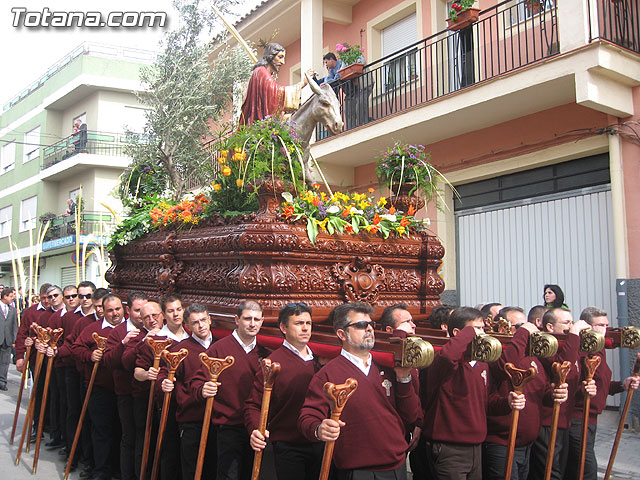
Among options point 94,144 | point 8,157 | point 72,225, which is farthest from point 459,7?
point 8,157

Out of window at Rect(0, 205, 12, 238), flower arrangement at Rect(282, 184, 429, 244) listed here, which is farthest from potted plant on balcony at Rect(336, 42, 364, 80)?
window at Rect(0, 205, 12, 238)

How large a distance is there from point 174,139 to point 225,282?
6.02 m

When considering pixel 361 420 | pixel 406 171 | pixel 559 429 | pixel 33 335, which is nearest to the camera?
pixel 361 420

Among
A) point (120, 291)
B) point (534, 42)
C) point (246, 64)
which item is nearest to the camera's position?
point (120, 291)

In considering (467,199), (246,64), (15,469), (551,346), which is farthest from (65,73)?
(551,346)

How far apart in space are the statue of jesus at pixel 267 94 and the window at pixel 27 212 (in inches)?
915

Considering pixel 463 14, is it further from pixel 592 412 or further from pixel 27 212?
pixel 27 212

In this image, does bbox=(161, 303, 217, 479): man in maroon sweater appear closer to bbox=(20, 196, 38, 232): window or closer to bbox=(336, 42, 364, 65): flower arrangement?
bbox=(336, 42, 364, 65): flower arrangement

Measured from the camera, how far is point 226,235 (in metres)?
4.70

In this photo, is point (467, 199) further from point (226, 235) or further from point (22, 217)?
point (22, 217)

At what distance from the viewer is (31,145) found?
2766 centimetres

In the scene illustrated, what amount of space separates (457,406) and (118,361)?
2.81 meters

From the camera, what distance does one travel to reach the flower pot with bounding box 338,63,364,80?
1090 cm

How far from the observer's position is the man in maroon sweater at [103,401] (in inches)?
213
